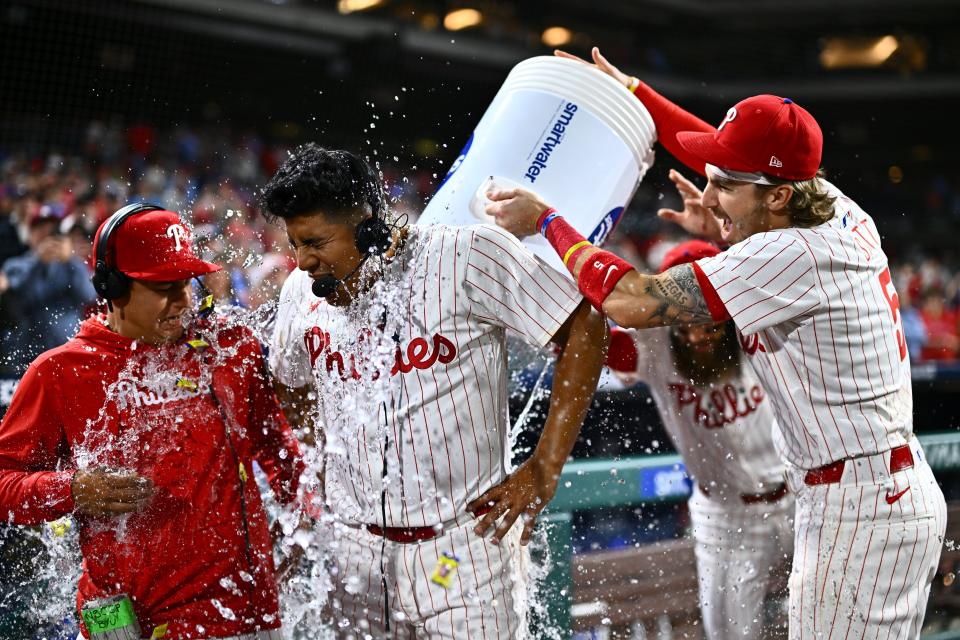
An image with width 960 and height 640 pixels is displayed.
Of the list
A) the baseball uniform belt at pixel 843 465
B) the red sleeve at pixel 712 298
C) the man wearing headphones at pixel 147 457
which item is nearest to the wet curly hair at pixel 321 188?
the man wearing headphones at pixel 147 457

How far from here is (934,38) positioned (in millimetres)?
21062

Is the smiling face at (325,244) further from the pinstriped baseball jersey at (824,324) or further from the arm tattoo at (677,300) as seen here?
the pinstriped baseball jersey at (824,324)

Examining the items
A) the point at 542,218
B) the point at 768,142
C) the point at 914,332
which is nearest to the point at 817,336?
the point at 768,142

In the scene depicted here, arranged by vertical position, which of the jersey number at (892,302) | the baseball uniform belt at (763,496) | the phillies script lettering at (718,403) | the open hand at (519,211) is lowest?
the baseball uniform belt at (763,496)

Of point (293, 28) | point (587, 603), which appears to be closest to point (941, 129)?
point (293, 28)

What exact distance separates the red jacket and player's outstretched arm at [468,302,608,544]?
24.5 inches

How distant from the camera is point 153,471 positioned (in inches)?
94.3

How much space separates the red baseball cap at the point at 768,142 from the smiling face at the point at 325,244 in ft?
3.27

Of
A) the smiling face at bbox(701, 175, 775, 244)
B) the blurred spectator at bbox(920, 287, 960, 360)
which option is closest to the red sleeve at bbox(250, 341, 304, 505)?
the smiling face at bbox(701, 175, 775, 244)

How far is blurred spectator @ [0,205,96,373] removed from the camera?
553cm

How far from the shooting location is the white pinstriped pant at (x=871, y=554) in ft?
8.12

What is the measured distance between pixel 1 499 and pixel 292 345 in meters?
0.78

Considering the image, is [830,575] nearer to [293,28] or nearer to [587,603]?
[587,603]

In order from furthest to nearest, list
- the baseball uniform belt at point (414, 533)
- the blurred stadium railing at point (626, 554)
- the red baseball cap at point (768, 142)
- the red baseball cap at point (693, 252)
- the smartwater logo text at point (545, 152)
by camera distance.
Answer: the red baseball cap at point (693, 252)
the blurred stadium railing at point (626, 554)
the smartwater logo text at point (545, 152)
the red baseball cap at point (768, 142)
the baseball uniform belt at point (414, 533)
